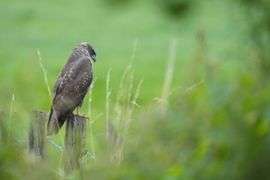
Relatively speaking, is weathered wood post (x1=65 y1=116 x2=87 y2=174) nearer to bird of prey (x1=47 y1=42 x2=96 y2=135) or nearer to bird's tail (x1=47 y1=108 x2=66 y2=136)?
bird's tail (x1=47 y1=108 x2=66 y2=136)

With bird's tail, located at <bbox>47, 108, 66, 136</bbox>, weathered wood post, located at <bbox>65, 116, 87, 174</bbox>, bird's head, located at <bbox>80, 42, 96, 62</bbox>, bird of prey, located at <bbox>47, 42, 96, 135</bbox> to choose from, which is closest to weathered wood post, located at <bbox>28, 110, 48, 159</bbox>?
weathered wood post, located at <bbox>65, 116, 87, 174</bbox>

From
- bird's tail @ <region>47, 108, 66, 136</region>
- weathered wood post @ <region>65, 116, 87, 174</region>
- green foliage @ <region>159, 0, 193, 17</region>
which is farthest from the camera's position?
bird's tail @ <region>47, 108, 66, 136</region>

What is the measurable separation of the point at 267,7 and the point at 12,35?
75.7 feet

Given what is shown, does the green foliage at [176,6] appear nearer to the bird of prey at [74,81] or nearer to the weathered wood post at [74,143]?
the weathered wood post at [74,143]

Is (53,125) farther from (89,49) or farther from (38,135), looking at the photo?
(89,49)

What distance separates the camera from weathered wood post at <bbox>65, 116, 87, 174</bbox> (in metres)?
4.88

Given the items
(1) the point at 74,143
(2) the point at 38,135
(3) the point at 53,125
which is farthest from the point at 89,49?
(2) the point at 38,135

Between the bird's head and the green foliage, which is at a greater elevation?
the green foliage

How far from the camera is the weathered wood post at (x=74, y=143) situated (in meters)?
4.88

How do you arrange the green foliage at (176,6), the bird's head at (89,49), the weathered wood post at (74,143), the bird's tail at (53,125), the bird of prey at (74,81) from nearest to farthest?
1. the green foliage at (176,6)
2. the weathered wood post at (74,143)
3. the bird's tail at (53,125)
4. the bird of prey at (74,81)
5. the bird's head at (89,49)

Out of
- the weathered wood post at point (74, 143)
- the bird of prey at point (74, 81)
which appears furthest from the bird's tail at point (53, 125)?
the bird of prey at point (74, 81)

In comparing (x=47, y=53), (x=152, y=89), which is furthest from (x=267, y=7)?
(x=47, y=53)

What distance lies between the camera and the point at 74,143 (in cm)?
530

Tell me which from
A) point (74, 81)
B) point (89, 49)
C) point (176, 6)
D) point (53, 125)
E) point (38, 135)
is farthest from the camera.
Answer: point (89, 49)
